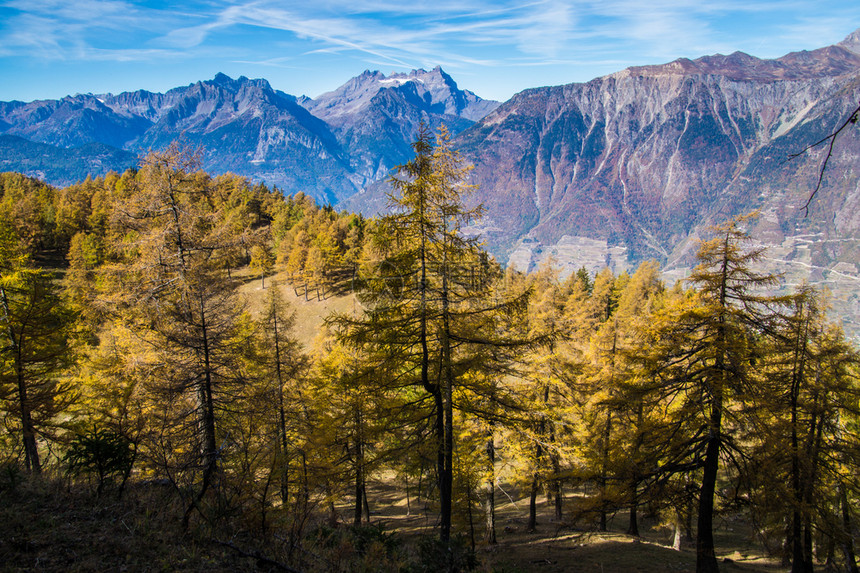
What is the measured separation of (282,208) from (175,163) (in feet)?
193

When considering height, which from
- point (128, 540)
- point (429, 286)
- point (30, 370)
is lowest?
point (128, 540)

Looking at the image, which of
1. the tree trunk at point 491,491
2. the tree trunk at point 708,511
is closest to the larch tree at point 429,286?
the tree trunk at point 491,491

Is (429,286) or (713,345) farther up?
(429,286)

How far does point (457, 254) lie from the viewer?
34.6 feet

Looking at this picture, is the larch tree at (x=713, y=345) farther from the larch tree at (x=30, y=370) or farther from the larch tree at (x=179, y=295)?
the larch tree at (x=30, y=370)

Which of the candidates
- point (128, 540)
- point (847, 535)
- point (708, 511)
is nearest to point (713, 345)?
point (708, 511)

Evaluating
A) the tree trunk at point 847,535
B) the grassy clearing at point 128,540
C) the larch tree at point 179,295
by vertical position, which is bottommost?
the tree trunk at point 847,535

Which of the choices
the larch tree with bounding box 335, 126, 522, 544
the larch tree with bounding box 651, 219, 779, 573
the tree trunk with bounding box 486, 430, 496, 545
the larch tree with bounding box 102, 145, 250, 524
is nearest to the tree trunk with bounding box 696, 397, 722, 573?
the larch tree with bounding box 651, 219, 779, 573

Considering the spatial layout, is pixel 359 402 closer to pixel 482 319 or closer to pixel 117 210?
pixel 482 319

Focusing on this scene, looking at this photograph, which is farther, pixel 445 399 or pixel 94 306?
pixel 94 306

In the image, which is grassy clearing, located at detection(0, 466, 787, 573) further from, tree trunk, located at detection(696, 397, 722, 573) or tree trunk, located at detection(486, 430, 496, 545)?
tree trunk, located at detection(696, 397, 722, 573)

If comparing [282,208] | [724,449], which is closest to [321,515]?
[724,449]

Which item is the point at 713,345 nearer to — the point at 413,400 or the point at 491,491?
the point at 413,400

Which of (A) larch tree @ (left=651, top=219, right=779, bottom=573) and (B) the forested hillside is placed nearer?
(B) the forested hillside
